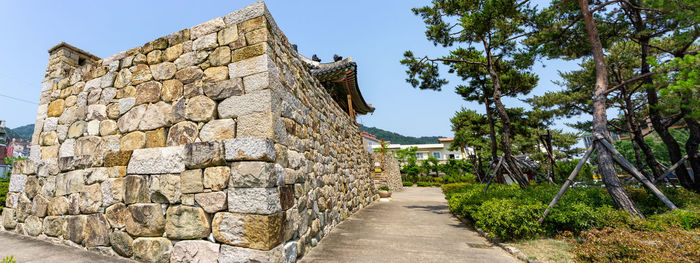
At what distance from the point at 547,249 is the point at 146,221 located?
5468 millimetres

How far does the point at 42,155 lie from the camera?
159 inches

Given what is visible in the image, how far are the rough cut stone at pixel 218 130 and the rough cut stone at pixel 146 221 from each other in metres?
1.01

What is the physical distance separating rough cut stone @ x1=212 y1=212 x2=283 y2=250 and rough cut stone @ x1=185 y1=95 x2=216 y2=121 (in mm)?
1188

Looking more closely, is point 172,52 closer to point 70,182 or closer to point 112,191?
point 112,191

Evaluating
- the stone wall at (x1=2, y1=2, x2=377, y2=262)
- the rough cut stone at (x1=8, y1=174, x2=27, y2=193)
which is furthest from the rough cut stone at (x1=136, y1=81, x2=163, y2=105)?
the rough cut stone at (x1=8, y1=174, x2=27, y2=193)

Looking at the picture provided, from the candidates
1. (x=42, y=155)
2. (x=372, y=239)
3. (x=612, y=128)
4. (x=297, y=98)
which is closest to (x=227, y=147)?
(x=297, y=98)

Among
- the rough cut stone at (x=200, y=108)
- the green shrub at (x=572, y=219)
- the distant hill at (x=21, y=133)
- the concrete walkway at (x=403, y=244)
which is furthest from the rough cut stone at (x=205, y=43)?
the distant hill at (x=21, y=133)

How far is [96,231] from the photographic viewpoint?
10.7ft

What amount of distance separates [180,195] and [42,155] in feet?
10.6

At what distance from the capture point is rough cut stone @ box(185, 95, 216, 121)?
3037 millimetres

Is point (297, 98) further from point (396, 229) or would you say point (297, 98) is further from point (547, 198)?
point (547, 198)

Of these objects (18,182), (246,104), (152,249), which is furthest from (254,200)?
(18,182)

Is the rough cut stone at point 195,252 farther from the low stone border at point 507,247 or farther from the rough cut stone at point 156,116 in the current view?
the low stone border at point 507,247

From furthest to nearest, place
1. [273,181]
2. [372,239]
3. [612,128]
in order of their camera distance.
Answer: [612,128] < [372,239] < [273,181]
